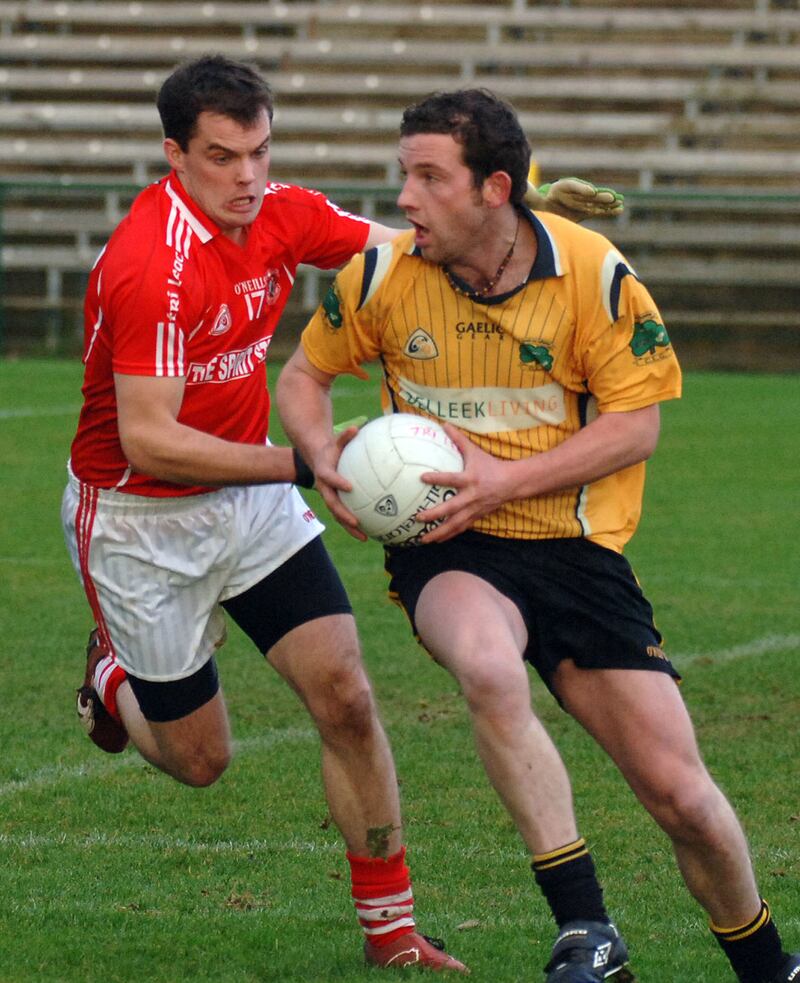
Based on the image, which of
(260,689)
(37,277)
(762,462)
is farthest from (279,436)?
(37,277)

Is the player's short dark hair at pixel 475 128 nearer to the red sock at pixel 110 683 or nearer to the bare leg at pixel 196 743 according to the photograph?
the bare leg at pixel 196 743

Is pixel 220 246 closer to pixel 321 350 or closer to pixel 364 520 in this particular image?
pixel 321 350

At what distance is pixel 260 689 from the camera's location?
7.12 metres

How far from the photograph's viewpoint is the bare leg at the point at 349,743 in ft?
14.2

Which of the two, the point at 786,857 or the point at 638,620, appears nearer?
the point at 638,620

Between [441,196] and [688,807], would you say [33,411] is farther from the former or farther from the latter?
[688,807]

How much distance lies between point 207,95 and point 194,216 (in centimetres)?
30

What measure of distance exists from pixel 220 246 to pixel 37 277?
19.0m

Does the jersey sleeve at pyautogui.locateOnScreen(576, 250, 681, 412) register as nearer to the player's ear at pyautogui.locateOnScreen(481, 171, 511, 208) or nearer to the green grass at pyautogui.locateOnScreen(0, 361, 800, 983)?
the player's ear at pyautogui.locateOnScreen(481, 171, 511, 208)

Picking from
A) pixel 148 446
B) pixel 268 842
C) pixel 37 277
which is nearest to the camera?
pixel 148 446

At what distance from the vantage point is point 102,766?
6020 millimetres

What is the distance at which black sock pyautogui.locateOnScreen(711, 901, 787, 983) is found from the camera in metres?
3.85

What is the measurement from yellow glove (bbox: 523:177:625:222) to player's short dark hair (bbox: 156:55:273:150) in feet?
2.30

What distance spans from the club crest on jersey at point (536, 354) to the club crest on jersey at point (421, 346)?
0.20 meters
